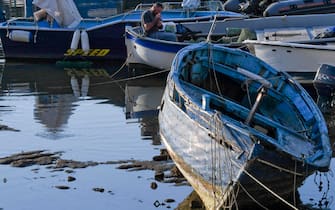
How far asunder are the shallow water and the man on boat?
112cm

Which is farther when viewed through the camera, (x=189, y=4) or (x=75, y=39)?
(x=189, y=4)

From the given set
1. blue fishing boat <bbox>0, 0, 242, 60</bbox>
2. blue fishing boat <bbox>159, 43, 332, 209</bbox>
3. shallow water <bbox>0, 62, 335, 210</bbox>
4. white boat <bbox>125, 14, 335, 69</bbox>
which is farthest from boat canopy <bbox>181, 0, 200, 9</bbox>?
blue fishing boat <bbox>159, 43, 332, 209</bbox>

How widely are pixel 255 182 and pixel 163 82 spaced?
10902 mm

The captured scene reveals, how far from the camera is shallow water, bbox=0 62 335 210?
8.95 metres

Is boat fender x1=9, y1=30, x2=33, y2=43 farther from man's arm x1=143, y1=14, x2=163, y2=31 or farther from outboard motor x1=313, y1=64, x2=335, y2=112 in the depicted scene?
outboard motor x1=313, y1=64, x2=335, y2=112

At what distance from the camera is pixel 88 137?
12219mm

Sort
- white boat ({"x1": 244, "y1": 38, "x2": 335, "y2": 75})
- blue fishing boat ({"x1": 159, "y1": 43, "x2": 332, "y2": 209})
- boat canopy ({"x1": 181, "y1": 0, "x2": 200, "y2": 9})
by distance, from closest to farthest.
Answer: blue fishing boat ({"x1": 159, "y1": 43, "x2": 332, "y2": 209})
white boat ({"x1": 244, "y1": 38, "x2": 335, "y2": 75})
boat canopy ({"x1": 181, "y1": 0, "x2": 200, "y2": 9})

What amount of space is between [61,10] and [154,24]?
5426mm

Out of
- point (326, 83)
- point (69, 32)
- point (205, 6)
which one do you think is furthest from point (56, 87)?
point (326, 83)

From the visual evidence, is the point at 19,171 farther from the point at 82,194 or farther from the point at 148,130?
the point at 148,130

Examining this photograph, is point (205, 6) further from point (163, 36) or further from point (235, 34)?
point (163, 36)

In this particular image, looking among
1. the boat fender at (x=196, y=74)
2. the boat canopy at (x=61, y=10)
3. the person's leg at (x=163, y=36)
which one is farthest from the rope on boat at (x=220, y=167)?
the boat canopy at (x=61, y=10)

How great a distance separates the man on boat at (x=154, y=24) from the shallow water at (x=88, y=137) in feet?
3.69

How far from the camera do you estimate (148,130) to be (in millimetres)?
12688
